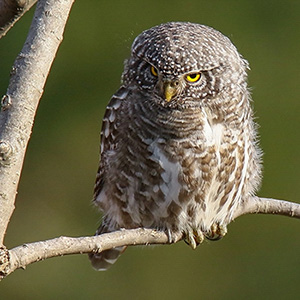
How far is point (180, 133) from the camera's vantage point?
371 centimetres

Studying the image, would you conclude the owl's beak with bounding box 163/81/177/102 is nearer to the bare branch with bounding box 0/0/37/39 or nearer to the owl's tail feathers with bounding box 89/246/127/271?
the bare branch with bounding box 0/0/37/39

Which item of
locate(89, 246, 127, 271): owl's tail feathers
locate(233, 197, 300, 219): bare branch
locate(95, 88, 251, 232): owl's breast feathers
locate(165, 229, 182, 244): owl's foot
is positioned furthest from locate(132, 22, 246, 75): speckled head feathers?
locate(89, 246, 127, 271): owl's tail feathers

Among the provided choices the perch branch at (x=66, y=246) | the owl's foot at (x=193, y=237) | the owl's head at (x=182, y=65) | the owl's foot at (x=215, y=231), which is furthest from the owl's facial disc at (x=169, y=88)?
the owl's foot at (x=215, y=231)

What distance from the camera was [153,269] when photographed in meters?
6.90

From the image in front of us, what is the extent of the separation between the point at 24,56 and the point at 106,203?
1.64 meters

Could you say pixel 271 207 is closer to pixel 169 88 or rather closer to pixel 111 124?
pixel 169 88

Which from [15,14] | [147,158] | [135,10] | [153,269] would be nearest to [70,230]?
[153,269]

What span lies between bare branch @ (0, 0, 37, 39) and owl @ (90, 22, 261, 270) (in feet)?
2.65

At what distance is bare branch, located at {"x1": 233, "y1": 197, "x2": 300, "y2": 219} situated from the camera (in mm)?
3652

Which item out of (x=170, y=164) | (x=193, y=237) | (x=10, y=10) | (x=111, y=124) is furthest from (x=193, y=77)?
(x=10, y=10)

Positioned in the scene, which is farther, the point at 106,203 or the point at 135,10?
the point at 135,10

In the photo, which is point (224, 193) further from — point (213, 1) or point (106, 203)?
point (213, 1)

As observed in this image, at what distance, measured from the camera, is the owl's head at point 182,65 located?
3.56 metres

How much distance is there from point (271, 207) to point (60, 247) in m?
1.40
